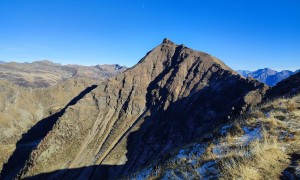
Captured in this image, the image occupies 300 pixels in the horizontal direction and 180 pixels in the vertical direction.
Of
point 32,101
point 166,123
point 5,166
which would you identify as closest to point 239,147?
point 166,123

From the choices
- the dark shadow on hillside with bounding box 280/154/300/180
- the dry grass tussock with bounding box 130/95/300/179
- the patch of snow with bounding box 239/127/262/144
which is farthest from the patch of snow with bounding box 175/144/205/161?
the dark shadow on hillside with bounding box 280/154/300/180

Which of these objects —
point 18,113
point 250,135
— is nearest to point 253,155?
point 250,135

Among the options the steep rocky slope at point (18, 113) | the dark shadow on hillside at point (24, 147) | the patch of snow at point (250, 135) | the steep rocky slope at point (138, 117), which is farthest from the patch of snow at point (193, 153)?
the steep rocky slope at point (18, 113)

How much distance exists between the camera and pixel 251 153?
7.94 metres

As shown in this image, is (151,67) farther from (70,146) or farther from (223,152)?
(223,152)

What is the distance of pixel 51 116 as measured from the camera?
18588 centimetres

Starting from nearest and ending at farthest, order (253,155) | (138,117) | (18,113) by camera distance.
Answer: (253,155), (138,117), (18,113)

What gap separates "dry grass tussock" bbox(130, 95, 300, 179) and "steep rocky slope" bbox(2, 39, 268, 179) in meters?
92.4

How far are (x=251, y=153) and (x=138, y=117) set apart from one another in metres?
152

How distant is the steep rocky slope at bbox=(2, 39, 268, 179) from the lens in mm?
121812

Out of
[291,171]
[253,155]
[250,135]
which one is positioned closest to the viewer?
[291,171]

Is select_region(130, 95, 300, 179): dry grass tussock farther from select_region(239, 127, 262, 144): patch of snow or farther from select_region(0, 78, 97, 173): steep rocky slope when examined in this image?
select_region(0, 78, 97, 173): steep rocky slope

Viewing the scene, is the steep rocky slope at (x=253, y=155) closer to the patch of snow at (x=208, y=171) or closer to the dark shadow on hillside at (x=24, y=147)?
the patch of snow at (x=208, y=171)

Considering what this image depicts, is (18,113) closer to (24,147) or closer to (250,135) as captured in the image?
(24,147)
